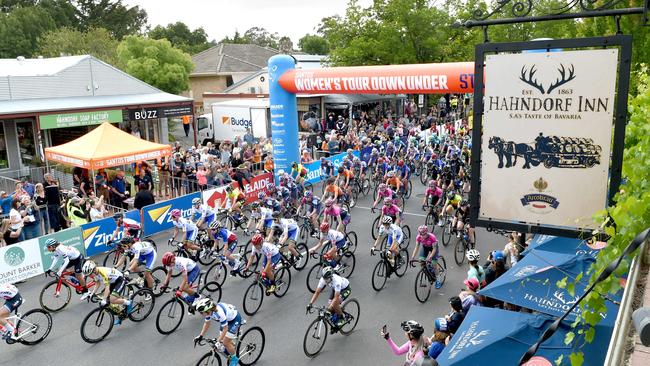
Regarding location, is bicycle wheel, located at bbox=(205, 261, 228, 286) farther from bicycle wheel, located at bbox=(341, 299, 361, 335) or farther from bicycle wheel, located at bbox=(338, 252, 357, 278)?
bicycle wheel, located at bbox=(341, 299, 361, 335)

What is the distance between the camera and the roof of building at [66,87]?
23406mm

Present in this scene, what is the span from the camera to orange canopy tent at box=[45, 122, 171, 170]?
16703 mm

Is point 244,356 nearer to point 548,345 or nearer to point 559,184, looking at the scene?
point 548,345

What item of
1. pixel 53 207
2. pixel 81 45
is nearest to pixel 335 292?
pixel 53 207

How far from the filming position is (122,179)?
691 inches

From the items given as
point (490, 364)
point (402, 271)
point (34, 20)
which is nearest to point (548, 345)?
point (490, 364)

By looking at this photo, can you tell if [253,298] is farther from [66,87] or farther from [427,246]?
[66,87]

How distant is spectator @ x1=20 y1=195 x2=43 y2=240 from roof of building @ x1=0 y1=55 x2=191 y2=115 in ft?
29.0

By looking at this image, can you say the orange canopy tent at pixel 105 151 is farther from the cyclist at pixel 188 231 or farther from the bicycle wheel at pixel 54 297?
the bicycle wheel at pixel 54 297

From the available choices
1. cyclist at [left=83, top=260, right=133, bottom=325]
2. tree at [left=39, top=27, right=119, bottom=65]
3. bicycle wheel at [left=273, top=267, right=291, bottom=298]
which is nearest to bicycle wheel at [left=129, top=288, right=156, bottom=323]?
cyclist at [left=83, top=260, right=133, bottom=325]

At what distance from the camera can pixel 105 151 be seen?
672 inches

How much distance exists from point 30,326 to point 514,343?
27.8 ft

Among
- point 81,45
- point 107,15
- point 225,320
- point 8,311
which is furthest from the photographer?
point 107,15

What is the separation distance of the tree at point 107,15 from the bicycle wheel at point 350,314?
66.8 m
